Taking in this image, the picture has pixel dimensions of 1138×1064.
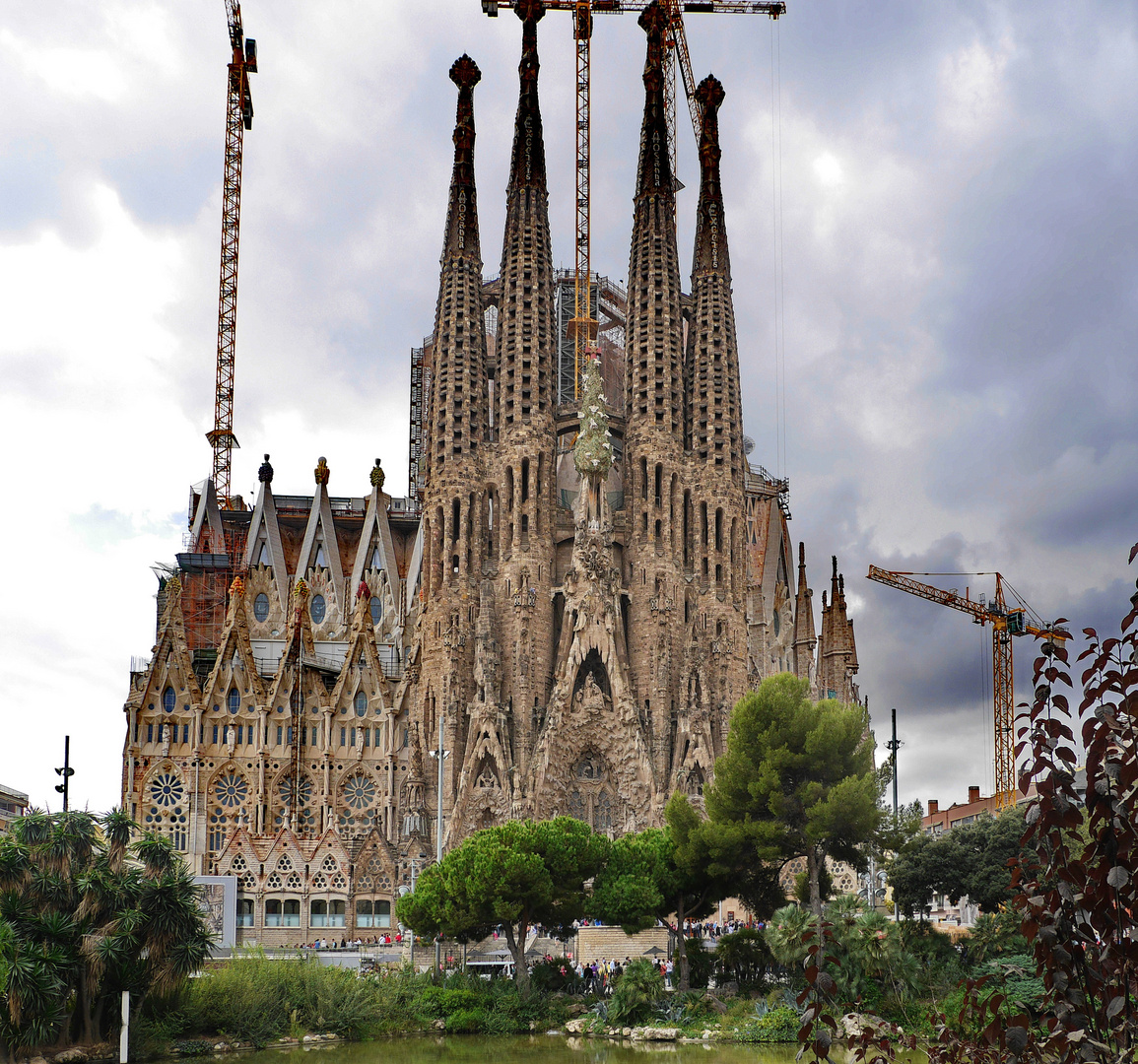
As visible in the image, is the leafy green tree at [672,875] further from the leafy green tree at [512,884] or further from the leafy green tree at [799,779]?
the leafy green tree at [799,779]

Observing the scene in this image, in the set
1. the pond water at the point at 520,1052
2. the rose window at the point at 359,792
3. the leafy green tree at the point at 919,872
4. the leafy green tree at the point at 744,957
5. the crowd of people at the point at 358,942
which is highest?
the rose window at the point at 359,792

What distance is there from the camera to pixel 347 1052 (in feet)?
104

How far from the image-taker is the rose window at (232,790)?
209ft

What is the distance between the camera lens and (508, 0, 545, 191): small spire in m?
69.1

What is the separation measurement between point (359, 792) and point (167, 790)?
9.33m

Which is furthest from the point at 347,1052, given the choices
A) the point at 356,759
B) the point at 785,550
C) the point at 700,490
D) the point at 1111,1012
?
the point at 785,550

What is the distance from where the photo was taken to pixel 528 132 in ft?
229

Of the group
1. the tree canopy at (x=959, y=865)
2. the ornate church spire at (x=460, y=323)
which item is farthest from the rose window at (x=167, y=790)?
the tree canopy at (x=959, y=865)

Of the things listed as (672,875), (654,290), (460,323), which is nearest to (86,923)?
(672,875)

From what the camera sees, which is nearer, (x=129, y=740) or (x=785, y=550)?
(x=129, y=740)

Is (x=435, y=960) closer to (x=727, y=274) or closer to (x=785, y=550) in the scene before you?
(x=727, y=274)

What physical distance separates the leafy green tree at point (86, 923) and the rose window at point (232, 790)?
33.9 metres

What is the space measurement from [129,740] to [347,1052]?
3573cm

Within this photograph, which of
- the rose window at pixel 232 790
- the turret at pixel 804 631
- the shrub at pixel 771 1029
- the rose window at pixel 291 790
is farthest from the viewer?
the turret at pixel 804 631
